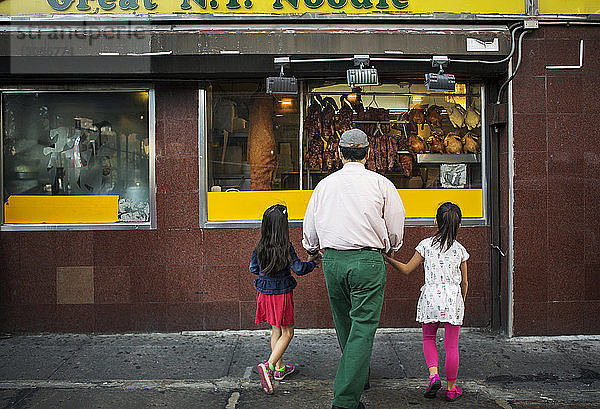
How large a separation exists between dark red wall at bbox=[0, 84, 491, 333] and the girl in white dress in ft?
6.61

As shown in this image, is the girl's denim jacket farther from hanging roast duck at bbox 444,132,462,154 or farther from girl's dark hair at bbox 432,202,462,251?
hanging roast duck at bbox 444,132,462,154

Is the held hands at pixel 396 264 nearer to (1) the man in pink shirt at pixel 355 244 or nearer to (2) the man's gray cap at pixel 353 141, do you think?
(1) the man in pink shirt at pixel 355 244

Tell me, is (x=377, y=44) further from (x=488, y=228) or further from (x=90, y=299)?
(x=90, y=299)

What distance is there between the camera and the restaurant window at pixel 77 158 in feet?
23.4

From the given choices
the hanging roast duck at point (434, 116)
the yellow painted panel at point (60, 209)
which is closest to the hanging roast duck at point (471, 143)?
the hanging roast duck at point (434, 116)

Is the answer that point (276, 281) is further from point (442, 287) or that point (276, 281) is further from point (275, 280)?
point (442, 287)

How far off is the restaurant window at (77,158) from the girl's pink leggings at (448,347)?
11.5 feet

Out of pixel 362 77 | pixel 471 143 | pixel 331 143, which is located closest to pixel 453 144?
pixel 471 143

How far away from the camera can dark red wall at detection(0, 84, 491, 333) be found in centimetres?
702

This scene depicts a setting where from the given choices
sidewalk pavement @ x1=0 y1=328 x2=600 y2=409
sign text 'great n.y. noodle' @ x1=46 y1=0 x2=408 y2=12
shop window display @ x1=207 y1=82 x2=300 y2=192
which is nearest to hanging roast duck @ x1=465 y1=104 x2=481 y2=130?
sign text 'great n.y. noodle' @ x1=46 y1=0 x2=408 y2=12

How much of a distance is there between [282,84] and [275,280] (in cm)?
223

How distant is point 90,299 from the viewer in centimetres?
704

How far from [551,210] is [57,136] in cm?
562

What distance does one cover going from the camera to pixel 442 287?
4.99 meters
